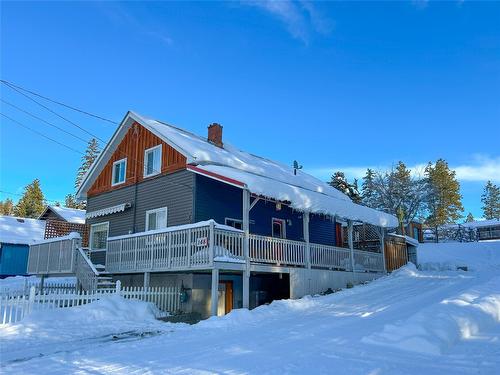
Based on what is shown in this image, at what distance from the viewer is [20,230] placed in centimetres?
3669

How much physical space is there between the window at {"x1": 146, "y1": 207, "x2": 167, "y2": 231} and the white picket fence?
3.43 m

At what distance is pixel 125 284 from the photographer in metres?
18.4

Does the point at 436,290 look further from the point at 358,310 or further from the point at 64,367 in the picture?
the point at 64,367

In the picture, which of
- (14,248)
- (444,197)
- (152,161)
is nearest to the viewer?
(152,161)

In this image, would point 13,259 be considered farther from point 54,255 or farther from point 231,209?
point 231,209

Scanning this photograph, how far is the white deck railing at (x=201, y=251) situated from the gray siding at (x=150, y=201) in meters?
1.82

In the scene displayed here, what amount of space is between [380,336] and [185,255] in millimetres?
7847

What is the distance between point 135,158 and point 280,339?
1428 centimetres

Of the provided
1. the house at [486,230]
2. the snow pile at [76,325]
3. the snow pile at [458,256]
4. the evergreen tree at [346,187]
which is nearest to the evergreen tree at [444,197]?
the house at [486,230]

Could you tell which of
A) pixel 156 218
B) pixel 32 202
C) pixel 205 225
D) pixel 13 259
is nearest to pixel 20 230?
pixel 13 259

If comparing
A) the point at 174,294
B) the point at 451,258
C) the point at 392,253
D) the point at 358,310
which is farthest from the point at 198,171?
the point at 451,258

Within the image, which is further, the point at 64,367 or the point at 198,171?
the point at 198,171

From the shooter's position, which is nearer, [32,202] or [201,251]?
[201,251]

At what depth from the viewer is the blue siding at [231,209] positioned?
56.8ft
